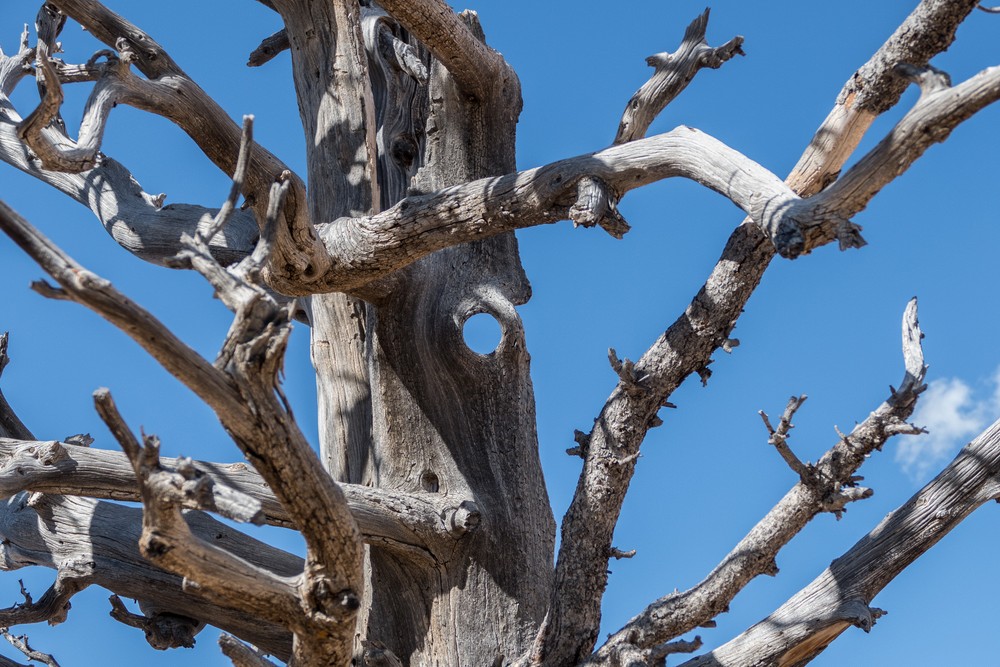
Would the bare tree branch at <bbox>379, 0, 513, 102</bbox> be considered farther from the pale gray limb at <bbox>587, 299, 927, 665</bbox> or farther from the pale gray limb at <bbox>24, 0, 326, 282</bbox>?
the pale gray limb at <bbox>587, 299, 927, 665</bbox>

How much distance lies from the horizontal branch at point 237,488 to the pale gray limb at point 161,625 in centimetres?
65

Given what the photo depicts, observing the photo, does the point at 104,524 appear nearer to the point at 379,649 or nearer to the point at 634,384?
the point at 379,649

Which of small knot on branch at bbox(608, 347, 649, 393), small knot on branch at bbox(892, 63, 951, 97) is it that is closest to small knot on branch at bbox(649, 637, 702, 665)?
small knot on branch at bbox(608, 347, 649, 393)

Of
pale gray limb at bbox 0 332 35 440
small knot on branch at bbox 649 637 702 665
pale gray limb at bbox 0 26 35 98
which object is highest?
pale gray limb at bbox 0 26 35 98

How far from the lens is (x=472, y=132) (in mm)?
4742

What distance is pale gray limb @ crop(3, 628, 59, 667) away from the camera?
446 cm

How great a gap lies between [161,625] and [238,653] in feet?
4.81

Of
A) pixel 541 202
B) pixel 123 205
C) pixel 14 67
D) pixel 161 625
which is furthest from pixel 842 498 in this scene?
pixel 14 67

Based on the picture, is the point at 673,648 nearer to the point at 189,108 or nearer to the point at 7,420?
the point at 189,108

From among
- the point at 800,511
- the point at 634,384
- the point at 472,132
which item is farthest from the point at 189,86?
the point at 800,511

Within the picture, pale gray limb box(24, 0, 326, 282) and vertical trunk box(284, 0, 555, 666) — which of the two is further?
vertical trunk box(284, 0, 555, 666)

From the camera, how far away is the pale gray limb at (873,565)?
10.5 feet

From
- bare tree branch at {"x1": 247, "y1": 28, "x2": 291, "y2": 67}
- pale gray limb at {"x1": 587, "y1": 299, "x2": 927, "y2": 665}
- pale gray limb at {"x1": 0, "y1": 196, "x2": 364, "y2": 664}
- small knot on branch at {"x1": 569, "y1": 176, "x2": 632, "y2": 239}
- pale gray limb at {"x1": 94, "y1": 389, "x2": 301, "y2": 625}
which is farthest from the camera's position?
bare tree branch at {"x1": 247, "y1": 28, "x2": 291, "y2": 67}

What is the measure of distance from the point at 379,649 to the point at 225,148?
2.15m
